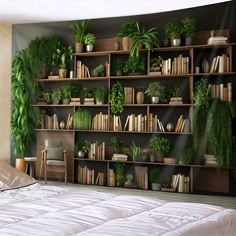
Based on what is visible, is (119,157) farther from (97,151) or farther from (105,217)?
(105,217)

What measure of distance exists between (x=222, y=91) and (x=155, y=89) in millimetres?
917

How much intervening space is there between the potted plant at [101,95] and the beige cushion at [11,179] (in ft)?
9.53

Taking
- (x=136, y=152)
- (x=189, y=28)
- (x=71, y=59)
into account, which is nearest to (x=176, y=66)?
(x=189, y=28)

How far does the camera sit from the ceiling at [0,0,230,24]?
5832mm

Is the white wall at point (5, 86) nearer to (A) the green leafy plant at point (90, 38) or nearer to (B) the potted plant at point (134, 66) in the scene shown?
(A) the green leafy plant at point (90, 38)

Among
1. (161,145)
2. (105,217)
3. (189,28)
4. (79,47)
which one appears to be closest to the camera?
(105,217)

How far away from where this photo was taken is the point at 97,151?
21.4 feet

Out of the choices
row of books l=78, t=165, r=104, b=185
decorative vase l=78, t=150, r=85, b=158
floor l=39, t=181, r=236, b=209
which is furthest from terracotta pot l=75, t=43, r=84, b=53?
floor l=39, t=181, r=236, b=209

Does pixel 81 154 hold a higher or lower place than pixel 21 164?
higher

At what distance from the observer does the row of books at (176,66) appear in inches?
235

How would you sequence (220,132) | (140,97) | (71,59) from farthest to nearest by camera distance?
(71,59), (140,97), (220,132)

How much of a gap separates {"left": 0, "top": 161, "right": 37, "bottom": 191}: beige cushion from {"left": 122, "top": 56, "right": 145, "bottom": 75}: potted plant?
3.04 m

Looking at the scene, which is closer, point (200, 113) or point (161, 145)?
point (200, 113)

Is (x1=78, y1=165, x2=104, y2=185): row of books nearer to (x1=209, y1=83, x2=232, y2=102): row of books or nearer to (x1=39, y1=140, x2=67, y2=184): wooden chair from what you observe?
(x1=39, y1=140, x2=67, y2=184): wooden chair
